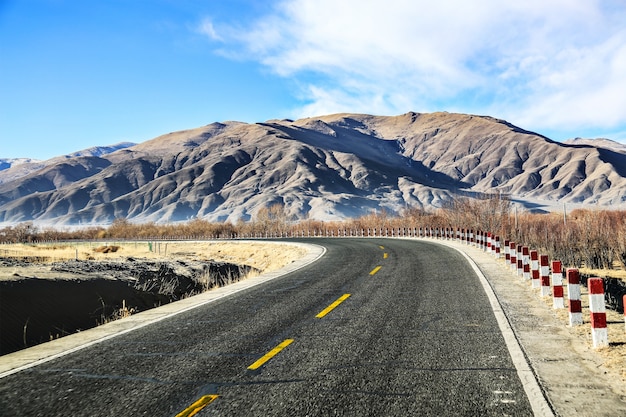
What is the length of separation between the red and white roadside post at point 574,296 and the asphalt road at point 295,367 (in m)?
1.12

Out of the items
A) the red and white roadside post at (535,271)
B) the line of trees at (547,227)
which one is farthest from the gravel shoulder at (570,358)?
the line of trees at (547,227)

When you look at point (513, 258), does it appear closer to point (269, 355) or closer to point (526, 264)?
point (526, 264)

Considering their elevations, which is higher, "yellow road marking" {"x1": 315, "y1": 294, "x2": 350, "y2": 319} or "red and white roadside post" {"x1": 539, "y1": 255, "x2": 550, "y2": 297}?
"red and white roadside post" {"x1": 539, "y1": 255, "x2": 550, "y2": 297}

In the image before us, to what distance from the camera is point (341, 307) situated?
27.2 feet

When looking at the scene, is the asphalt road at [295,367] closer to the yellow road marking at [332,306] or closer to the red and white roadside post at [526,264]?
the yellow road marking at [332,306]

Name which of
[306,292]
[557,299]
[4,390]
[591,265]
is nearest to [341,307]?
[306,292]

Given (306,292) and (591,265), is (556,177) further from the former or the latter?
(306,292)

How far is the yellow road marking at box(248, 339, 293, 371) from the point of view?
5.11m

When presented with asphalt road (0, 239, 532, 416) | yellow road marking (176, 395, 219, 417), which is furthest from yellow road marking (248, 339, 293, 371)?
yellow road marking (176, 395, 219, 417)

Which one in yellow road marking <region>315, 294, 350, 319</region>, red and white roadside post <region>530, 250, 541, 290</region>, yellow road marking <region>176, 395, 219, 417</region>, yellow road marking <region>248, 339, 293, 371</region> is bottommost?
yellow road marking <region>176, 395, 219, 417</region>

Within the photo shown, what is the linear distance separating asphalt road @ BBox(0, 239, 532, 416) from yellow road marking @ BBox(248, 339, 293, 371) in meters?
0.02

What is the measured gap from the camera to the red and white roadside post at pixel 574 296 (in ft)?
22.3

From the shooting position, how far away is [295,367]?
5059 mm

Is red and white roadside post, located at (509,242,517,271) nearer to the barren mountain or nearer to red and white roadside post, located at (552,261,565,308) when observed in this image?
red and white roadside post, located at (552,261,565,308)
